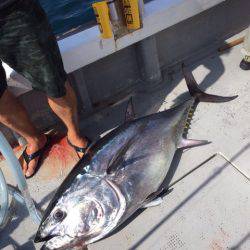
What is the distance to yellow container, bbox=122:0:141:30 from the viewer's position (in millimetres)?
2626

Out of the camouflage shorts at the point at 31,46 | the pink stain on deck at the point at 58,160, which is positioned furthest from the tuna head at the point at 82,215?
the camouflage shorts at the point at 31,46

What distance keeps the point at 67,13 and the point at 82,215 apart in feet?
13.1

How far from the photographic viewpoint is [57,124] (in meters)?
3.28

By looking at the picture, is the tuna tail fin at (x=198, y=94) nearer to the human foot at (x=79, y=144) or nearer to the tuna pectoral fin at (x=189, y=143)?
Answer: the tuna pectoral fin at (x=189, y=143)

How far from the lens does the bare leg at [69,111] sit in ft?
8.73

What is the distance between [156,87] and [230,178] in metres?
1.18

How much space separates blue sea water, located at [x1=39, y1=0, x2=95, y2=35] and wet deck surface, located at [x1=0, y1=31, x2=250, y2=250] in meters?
2.39

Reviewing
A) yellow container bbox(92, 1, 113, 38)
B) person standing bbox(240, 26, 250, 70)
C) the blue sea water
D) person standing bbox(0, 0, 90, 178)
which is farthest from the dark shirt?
the blue sea water

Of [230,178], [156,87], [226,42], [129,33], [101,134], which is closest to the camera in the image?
[230,178]

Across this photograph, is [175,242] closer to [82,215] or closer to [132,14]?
[82,215]

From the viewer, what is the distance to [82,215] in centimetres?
224

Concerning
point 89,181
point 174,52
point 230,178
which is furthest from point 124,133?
point 174,52

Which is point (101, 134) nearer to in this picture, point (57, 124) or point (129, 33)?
point (57, 124)

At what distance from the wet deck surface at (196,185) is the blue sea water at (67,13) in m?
2.39
